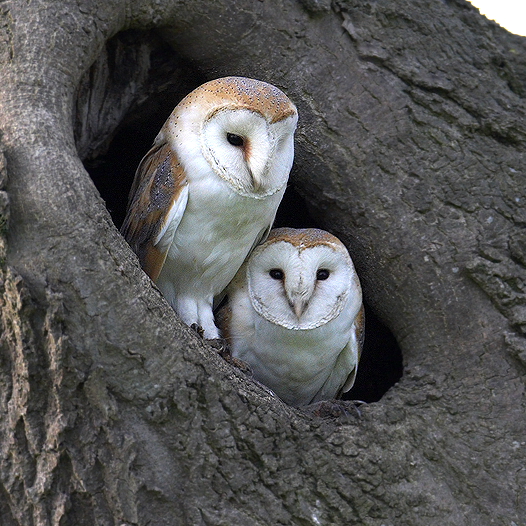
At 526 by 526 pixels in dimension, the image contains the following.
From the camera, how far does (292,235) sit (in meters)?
2.49

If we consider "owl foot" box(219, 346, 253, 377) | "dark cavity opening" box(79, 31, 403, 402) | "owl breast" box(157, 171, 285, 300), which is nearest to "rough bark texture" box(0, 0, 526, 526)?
"dark cavity opening" box(79, 31, 403, 402)

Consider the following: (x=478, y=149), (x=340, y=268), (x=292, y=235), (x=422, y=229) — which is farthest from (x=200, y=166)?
(x=478, y=149)

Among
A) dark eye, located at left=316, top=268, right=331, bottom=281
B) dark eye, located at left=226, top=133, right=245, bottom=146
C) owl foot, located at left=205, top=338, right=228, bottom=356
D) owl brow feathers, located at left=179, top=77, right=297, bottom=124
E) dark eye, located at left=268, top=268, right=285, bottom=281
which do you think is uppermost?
owl brow feathers, located at left=179, top=77, right=297, bottom=124

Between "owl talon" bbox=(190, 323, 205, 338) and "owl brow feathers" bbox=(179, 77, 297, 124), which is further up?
"owl brow feathers" bbox=(179, 77, 297, 124)

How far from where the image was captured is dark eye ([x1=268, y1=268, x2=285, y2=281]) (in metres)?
2.49

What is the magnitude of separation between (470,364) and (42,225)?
51.8 inches

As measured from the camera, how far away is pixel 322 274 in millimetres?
2484

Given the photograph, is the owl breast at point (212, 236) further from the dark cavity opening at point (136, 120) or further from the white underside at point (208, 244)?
the dark cavity opening at point (136, 120)

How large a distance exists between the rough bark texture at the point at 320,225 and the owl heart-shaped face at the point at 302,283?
159 millimetres

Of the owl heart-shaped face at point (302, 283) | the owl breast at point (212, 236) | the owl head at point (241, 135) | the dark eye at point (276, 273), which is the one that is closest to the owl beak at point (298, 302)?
the owl heart-shaped face at point (302, 283)

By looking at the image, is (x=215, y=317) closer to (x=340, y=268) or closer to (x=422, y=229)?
(x=340, y=268)

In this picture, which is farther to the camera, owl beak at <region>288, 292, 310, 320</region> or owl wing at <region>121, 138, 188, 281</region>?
owl beak at <region>288, 292, 310, 320</region>

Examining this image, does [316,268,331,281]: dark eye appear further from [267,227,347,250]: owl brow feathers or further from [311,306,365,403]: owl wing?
[311,306,365,403]: owl wing

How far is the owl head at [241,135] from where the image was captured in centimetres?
219
